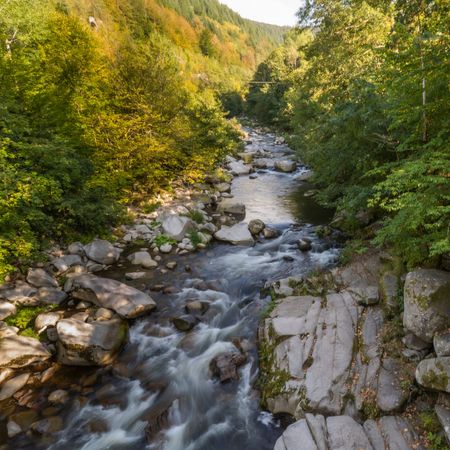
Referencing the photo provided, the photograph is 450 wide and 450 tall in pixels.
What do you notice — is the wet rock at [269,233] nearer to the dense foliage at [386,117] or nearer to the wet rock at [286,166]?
the dense foliage at [386,117]

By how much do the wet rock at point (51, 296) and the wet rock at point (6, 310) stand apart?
2.10 feet

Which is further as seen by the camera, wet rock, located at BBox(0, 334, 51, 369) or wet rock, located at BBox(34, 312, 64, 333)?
wet rock, located at BBox(34, 312, 64, 333)

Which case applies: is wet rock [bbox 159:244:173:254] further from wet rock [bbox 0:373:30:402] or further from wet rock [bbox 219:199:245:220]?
wet rock [bbox 0:373:30:402]

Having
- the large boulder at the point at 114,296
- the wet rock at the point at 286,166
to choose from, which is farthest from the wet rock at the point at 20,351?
the wet rock at the point at 286,166

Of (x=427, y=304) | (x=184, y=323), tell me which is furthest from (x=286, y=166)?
(x=427, y=304)

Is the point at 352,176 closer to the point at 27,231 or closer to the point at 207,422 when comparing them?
the point at 207,422

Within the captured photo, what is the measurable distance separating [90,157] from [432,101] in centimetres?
1183

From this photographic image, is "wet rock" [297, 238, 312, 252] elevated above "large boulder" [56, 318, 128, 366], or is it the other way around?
"wet rock" [297, 238, 312, 252]

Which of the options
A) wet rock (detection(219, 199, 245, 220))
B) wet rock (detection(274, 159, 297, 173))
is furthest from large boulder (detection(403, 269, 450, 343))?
wet rock (detection(274, 159, 297, 173))

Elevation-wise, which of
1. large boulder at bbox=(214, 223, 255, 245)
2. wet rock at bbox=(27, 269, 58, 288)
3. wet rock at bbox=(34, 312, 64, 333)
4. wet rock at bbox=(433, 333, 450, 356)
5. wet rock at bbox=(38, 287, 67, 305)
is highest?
wet rock at bbox=(433, 333, 450, 356)

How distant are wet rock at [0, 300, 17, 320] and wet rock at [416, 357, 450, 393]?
870 centimetres

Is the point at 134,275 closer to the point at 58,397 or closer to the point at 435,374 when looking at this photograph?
the point at 58,397

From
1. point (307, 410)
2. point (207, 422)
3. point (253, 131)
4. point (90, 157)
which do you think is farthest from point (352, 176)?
point (253, 131)

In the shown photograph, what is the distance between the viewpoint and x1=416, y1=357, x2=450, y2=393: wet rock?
13.3ft
